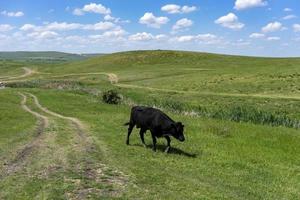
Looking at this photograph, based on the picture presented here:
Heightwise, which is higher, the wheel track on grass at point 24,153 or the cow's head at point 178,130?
the cow's head at point 178,130

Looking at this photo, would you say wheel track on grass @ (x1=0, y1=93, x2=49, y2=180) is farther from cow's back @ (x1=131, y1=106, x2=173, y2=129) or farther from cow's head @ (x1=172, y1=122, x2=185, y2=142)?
cow's head @ (x1=172, y1=122, x2=185, y2=142)

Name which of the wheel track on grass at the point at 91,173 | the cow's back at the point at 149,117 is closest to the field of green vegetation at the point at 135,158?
the wheel track on grass at the point at 91,173

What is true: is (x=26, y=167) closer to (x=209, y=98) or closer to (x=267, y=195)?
(x=267, y=195)

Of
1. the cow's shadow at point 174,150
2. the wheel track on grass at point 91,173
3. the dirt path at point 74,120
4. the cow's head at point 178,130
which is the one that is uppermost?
the cow's head at point 178,130

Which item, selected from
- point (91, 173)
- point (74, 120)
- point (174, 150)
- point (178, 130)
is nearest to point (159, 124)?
point (178, 130)

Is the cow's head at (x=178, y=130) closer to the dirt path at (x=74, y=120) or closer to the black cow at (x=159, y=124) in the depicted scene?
the black cow at (x=159, y=124)

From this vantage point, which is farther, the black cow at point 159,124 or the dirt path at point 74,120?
the dirt path at point 74,120

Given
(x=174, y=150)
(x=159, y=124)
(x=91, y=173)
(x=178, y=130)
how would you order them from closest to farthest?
(x=91, y=173) < (x=178, y=130) < (x=159, y=124) < (x=174, y=150)

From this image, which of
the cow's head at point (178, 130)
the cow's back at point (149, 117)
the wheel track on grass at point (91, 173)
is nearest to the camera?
the wheel track on grass at point (91, 173)

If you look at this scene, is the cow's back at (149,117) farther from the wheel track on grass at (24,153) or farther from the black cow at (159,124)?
the wheel track on grass at (24,153)

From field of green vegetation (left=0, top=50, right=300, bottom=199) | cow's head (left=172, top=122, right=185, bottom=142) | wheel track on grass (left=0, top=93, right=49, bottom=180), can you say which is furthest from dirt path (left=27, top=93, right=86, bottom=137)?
cow's head (left=172, top=122, right=185, bottom=142)

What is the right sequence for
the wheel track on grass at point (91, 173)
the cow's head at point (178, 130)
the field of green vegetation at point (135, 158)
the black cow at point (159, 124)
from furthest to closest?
the black cow at point (159, 124), the cow's head at point (178, 130), the field of green vegetation at point (135, 158), the wheel track on grass at point (91, 173)

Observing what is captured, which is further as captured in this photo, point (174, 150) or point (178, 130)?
point (174, 150)

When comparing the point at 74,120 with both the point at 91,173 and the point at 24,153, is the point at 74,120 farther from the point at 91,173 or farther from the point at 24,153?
the point at 91,173
